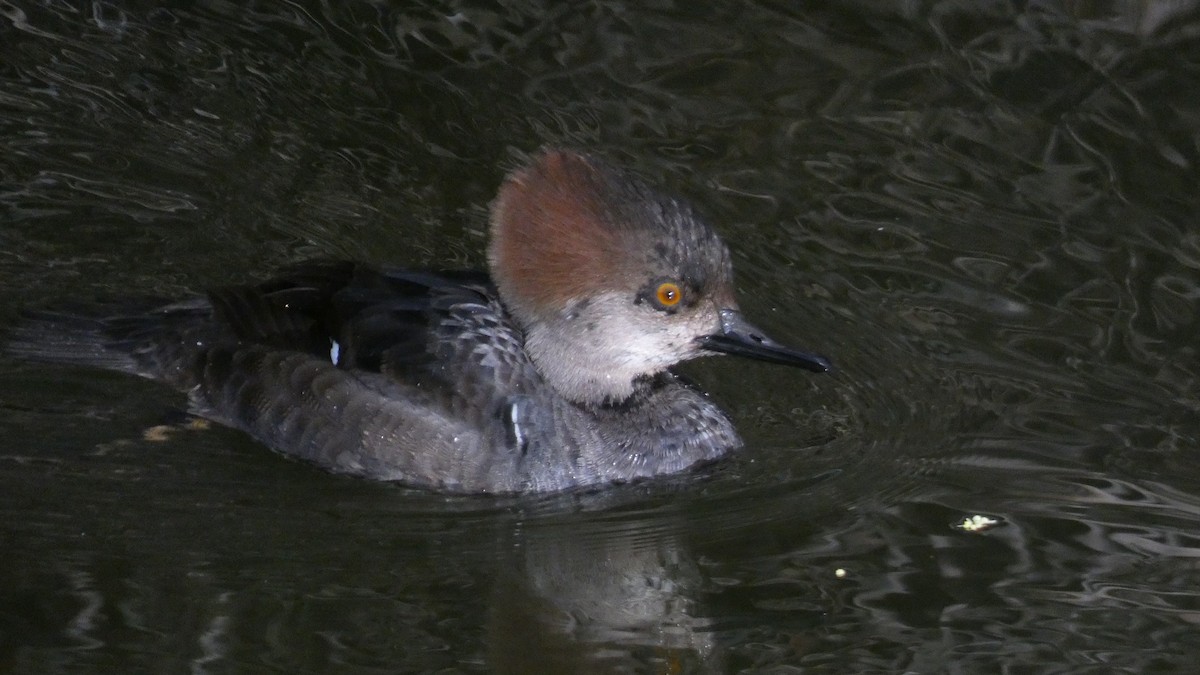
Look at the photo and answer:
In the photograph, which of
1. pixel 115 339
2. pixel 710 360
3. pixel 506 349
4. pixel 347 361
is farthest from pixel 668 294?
pixel 115 339

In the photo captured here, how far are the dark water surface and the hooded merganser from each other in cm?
15

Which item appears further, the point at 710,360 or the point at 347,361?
the point at 710,360

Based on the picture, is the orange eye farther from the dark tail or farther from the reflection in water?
the dark tail

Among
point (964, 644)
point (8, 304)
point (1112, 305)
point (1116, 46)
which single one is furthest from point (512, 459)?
point (1116, 46)

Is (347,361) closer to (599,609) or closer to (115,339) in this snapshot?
(115,339)

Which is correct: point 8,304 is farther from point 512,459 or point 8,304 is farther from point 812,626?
point 812,626

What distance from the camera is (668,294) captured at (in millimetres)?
5719

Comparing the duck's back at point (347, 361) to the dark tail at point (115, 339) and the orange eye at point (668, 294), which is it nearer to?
the dark tail at point (115, 339)

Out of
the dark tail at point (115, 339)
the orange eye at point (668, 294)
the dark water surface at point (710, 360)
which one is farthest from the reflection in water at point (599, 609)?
the dark tail at point (115, 339)

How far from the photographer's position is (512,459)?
18.8ft

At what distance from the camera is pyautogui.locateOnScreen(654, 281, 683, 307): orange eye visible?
570cm

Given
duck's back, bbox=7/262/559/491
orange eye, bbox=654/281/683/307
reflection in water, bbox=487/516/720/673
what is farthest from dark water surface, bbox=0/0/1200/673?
orange eye, bbox=654/281/683/307

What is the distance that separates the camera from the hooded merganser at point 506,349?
566 cm

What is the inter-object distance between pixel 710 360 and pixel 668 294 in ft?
3.54
